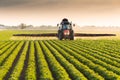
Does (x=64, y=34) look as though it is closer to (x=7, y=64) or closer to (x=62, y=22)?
(x=62, y=22)

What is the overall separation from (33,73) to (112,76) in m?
3.71

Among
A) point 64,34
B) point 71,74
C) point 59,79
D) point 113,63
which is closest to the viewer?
point 59,79

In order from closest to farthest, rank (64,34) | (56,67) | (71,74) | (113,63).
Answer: (71,74), (56,67), (113,63), (64,34)

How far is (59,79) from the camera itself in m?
13.4

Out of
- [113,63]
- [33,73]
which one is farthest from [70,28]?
[33,73]

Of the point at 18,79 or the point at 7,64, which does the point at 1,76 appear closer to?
the point at 18,79

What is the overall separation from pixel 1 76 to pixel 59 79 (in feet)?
9.81

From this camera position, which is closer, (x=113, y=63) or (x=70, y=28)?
(x=113, y=63)

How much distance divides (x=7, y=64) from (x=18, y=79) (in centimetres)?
475

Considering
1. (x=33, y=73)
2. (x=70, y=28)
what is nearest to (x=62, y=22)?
(x=70, y=28)

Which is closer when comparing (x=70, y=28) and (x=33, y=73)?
(x=33, y=73)

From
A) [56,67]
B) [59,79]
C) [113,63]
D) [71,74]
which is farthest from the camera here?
[113,63]

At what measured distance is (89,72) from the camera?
14.8m

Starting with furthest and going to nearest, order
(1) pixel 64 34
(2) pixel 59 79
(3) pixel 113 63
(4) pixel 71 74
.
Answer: (1) pixel 64 34 → (3) pixel 113 63 → (4) pixel 71 74 → (2) pixel 59 79
